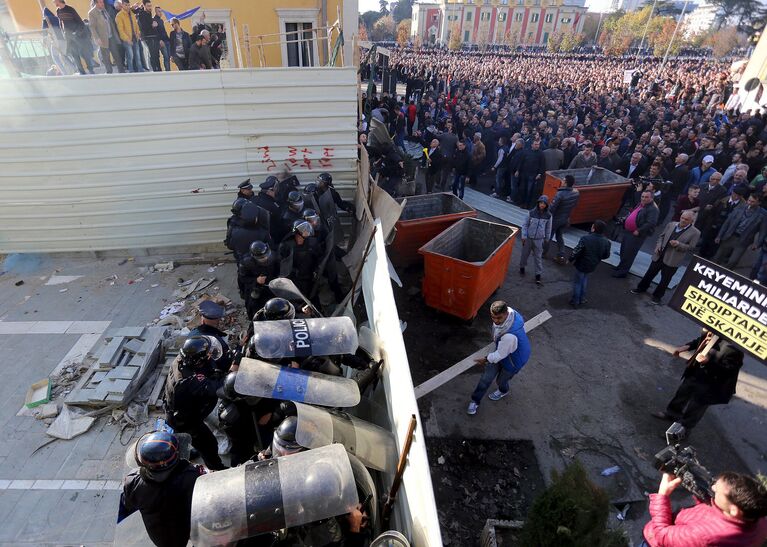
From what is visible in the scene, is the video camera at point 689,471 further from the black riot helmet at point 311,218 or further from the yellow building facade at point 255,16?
the yellow building facade at point 255,16

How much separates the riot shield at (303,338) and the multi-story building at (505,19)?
94.3m

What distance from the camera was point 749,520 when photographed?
2277 mm

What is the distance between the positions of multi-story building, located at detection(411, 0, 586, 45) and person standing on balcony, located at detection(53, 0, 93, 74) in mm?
88429

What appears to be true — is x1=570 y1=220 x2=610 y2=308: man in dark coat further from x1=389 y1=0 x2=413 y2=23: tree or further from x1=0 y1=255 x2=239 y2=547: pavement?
x1=389 y1=0 x2=413 y2=23: tree

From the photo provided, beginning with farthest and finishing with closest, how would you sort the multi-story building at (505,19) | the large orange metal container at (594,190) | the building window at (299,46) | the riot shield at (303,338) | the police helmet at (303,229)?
the multi-story building at (505,19), the building window at (299,46), the large orange metal container at (594,190), the police helmet at (303,229), the riot shield at (303,338)

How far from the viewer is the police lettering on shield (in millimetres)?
3312

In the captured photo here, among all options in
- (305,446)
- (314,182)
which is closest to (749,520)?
(305,446)

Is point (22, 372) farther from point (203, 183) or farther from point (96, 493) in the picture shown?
point (203, 183)

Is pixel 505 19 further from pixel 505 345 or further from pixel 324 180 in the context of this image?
pixel 505 345

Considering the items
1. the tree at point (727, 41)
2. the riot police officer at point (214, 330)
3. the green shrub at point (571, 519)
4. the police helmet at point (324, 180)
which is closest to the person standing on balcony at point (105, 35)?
the police helmet at point (324, 180)

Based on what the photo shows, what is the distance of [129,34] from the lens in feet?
29.3

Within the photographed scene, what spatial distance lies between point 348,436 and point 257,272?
9.83ft

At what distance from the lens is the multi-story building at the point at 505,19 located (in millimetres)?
85188

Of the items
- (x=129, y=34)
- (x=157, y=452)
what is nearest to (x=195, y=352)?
(x=157, y=452)
